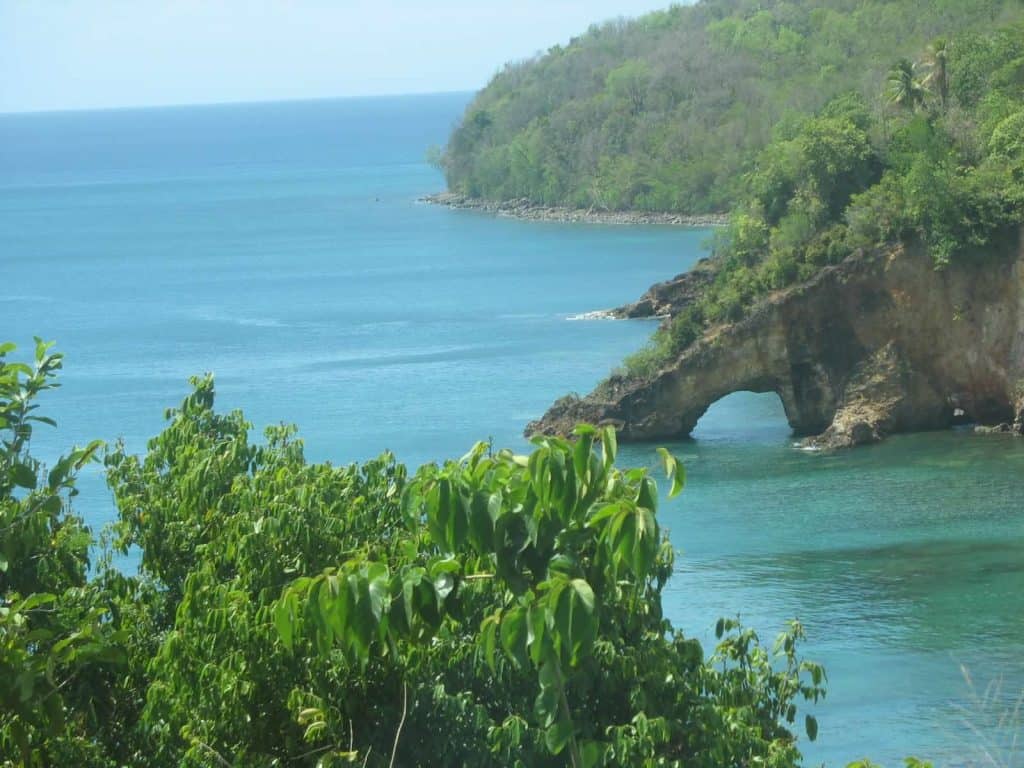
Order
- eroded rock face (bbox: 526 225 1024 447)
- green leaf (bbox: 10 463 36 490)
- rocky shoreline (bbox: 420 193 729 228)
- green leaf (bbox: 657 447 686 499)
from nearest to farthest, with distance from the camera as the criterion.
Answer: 1. green leaf (bbox: 657 447 686 499)
2. green leaf (bbox: 10 463 36 490)
3. eroded rock face (bbox: 526 225 1024 447)
4. rocky shoreline (bbox: 420 193 729 228)

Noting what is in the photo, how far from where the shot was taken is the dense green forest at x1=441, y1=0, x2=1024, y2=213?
106500 millimetres

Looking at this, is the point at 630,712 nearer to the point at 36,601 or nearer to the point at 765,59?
the point at 36,601

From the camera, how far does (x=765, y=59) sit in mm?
125875

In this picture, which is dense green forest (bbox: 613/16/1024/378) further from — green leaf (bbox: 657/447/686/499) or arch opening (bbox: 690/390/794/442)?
green leaf (bbox: 657/447/686/499)

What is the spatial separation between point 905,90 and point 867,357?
10.2 metres

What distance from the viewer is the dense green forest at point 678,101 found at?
106m

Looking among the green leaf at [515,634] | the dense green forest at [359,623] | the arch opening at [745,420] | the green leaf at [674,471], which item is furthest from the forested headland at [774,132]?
the green leaf at [515,634]

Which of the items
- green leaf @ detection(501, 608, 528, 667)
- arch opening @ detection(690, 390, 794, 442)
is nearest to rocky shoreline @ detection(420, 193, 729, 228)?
arch opening @ detection(690, 390, 794, 442)

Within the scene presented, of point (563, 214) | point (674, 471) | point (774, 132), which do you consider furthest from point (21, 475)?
point (563, 214)

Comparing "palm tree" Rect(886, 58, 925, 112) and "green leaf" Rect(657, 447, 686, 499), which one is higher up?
"palm tree" Rect(886, 58, 925, 112)

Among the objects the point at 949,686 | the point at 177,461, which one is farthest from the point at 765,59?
the point at 177,461

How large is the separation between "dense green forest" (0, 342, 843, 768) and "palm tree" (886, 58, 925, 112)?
39539mm

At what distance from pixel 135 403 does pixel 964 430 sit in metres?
28.4

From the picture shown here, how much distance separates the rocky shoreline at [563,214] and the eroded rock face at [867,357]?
184ft
